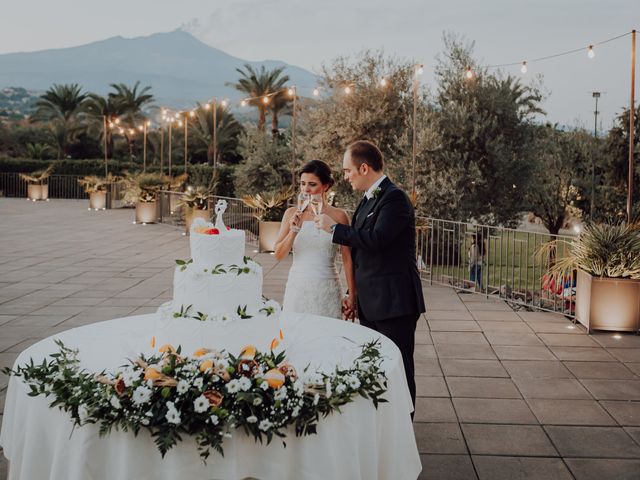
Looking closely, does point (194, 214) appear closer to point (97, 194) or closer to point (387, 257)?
point (97, 194)

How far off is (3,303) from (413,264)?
23.5ft

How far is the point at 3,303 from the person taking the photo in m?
9.19

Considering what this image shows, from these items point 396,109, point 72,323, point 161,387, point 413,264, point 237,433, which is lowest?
point 72,323

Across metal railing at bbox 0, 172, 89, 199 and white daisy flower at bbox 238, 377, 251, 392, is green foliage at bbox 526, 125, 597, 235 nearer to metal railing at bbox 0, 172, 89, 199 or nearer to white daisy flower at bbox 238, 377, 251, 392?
white daisy flower at bbox 238, 377, 251, 392

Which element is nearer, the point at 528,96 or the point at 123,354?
the point at 123,354

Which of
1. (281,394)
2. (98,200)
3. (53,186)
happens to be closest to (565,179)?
(98,200)

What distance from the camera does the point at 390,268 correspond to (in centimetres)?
411

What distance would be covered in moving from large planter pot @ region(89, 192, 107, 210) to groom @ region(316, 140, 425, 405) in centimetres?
2624

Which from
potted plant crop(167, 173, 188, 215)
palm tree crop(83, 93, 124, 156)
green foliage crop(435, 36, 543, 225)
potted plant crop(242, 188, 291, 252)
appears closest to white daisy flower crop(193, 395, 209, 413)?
potted plant crop(242, 188, 291, 252)

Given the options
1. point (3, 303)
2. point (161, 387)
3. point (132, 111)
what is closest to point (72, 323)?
point (3, 303)

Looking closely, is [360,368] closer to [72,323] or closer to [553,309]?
[72,323]

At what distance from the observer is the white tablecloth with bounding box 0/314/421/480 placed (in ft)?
8.47

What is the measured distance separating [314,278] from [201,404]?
2506 mm

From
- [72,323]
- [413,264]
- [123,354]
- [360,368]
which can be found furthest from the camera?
[72,323]
